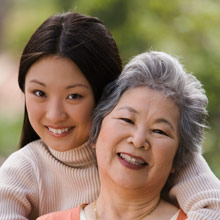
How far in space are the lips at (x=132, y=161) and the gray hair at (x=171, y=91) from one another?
236 millimetres

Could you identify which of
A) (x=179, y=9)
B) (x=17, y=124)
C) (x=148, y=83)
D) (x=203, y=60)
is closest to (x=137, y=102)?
(x=148, y=83)

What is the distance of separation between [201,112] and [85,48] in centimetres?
65

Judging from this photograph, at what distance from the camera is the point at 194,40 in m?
6.27

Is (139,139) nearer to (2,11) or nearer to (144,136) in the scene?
(144,136)

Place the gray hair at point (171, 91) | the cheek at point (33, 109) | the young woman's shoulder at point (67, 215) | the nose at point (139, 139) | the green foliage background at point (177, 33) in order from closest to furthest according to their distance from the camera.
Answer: the nose at point (139, 139), the gray hair at point (171, 91), the young woman's shoulder at point (67, 215), the cheek at point (33, 109), the green foliage background at point (177, 33)

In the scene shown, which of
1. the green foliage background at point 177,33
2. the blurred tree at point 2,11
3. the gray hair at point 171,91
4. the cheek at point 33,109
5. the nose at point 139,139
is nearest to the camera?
the nose at point 139,139

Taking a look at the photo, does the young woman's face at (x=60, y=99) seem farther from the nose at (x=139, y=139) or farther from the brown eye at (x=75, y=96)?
the nose at (x=139, y=139)

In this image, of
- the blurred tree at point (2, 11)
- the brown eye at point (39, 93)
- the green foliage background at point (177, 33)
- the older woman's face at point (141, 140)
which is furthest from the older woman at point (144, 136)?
the blurred tree at point (2, 11)

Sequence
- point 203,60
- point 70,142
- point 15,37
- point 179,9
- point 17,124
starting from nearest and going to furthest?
1. point 70,142
2. point 203,60
3. point 179,9
4. point 17,124
5. point 15,37

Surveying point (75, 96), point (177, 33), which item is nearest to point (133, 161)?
point (75, 96)

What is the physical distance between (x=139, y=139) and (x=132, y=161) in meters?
0.12

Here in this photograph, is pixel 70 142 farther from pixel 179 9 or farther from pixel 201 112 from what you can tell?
pixel 179 9

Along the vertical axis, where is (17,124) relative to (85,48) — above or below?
below

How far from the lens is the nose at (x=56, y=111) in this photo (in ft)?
8.52
